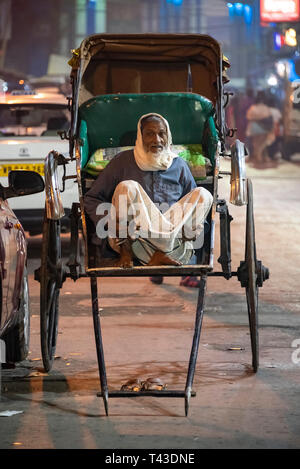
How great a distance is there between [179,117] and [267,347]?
6.33 feet

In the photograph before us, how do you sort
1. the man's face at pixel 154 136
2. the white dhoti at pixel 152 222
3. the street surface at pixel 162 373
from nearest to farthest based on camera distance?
the street surface at pixel 162 373 < the white dhoti at pixel 152 222 < the man's face at pixel 154 136

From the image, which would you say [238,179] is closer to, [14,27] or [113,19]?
[14,27]

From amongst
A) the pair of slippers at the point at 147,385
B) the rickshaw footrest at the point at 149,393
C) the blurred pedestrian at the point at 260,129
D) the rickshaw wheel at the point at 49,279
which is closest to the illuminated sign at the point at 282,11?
the blurred pedestrian at the point at 260,129

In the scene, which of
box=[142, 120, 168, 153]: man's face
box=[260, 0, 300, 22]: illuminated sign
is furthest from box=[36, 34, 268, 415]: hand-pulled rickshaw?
box=[260, 0, 300, 22]: illuminated sign

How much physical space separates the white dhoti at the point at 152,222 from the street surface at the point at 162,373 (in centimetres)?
85

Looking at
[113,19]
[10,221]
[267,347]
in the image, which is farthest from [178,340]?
[113,19]

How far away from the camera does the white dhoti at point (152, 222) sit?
6648 millimetres

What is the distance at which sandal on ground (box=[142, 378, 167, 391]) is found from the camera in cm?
623

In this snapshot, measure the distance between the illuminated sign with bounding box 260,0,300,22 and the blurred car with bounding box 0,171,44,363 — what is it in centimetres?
2874

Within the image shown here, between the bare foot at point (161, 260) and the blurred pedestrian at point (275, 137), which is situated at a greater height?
the bare foot at point (161, 260)

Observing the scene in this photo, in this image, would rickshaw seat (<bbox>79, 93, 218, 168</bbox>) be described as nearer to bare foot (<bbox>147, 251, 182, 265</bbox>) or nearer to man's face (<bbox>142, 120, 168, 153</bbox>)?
man's face (<bbox>142, 120, 168, 153</bbox>)

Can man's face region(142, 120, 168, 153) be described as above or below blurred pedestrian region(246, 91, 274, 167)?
above

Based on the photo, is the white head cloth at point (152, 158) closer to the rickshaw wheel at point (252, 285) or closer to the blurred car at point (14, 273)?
the rickshaw wheel at point (252, 285)

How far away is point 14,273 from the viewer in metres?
6.46
